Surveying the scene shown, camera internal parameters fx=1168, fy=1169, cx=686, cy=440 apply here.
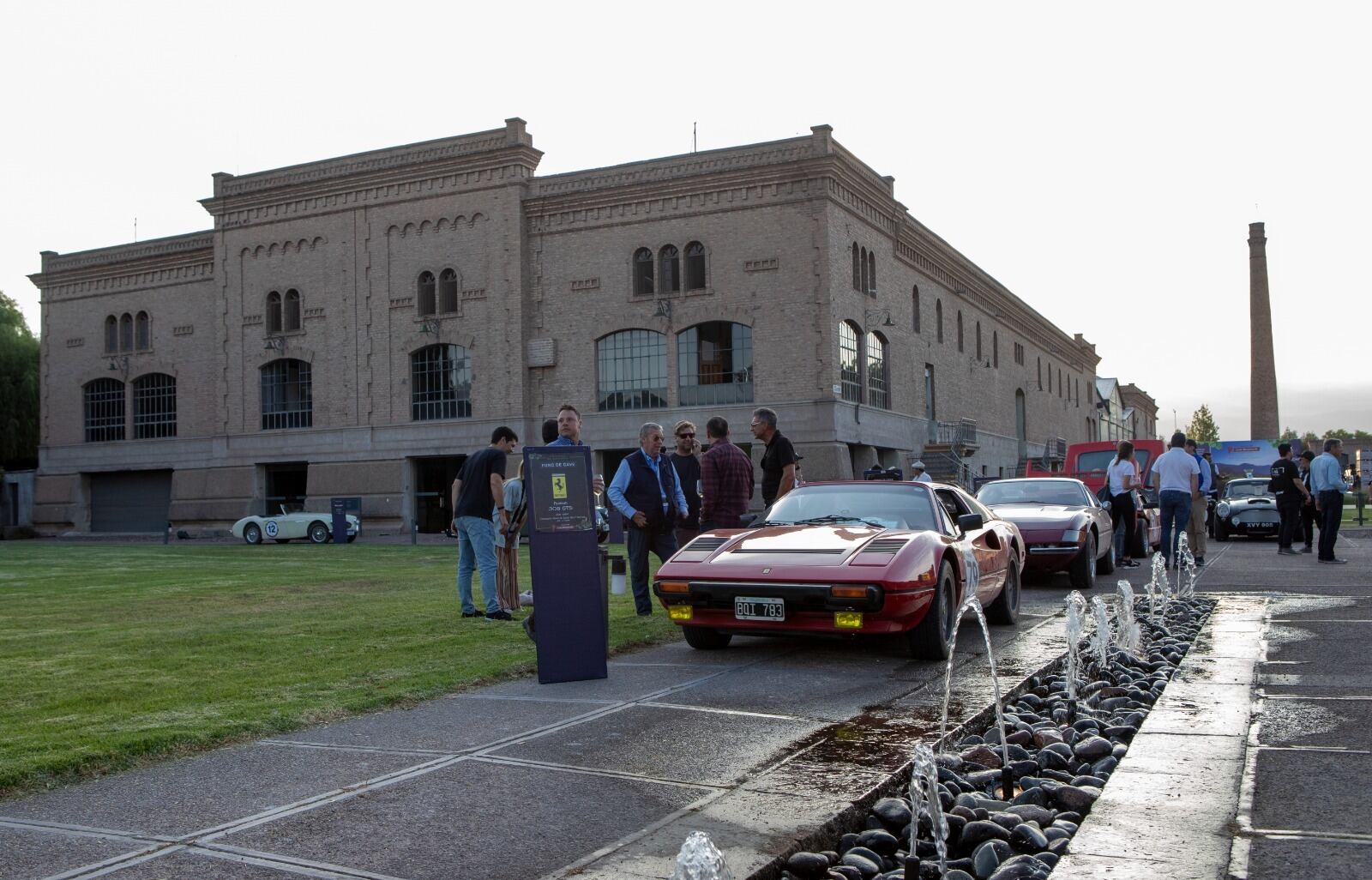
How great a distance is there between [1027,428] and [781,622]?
57101 mm

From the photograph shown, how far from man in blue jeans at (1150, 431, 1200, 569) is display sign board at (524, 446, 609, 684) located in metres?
→ 10.2

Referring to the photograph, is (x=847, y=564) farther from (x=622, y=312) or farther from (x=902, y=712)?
(x=622, y=312)

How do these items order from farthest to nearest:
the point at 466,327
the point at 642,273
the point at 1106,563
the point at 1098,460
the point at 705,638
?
the point at 466,327
the point at 642,273
the point at 1098,460
the point at 1106,563
the point at 705,638

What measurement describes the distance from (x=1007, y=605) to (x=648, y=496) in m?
3.24

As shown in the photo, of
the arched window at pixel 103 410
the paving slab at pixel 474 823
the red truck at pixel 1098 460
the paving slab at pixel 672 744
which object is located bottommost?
the paving slab at pixel 672 744

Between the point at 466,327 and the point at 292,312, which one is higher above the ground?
the point at 292,312

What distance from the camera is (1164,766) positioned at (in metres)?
4.83

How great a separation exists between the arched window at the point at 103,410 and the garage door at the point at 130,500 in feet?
5.16

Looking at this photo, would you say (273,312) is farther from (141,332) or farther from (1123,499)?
(1123,499)

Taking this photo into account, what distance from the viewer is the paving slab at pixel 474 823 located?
147 inches

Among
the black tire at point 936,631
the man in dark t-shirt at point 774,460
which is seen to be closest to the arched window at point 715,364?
the man in dark t-shirt at point 774,460

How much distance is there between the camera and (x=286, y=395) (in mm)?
42594

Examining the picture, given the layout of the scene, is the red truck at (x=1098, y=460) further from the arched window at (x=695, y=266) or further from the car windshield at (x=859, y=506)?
the arched window at (x=695, y=266)

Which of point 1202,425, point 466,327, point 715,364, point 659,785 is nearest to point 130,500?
point 466,327
